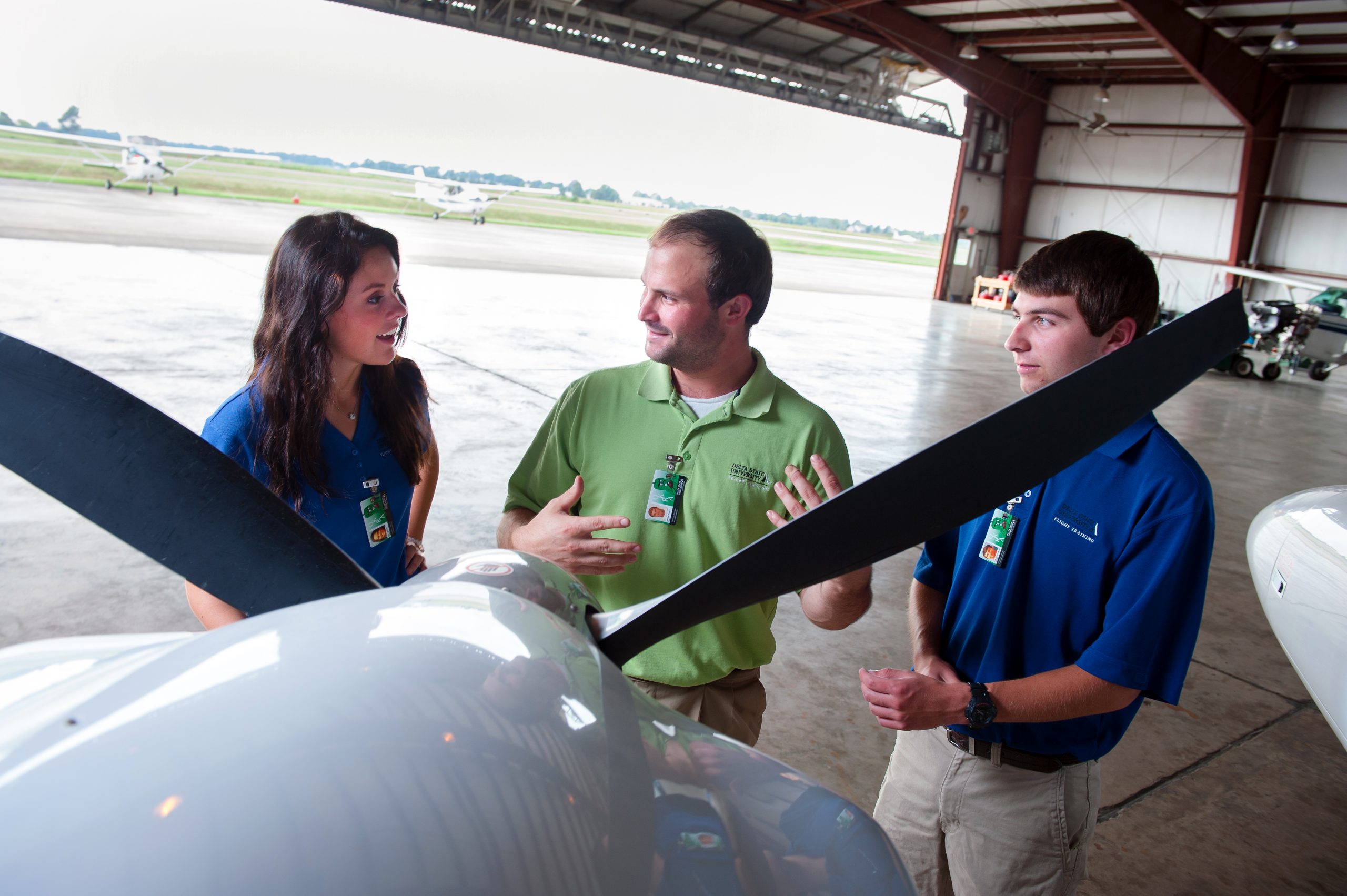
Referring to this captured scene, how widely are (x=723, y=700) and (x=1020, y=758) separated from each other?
67 cm

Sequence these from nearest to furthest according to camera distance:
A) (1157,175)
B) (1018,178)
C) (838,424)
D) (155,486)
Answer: (155,486) < (838,424) < (1157,175) < (1018,178)

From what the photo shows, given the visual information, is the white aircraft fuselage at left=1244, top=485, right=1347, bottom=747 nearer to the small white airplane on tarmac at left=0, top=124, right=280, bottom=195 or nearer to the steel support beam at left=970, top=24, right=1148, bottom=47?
the steel support beam at left=970, top=24, right=1148, bottom=47

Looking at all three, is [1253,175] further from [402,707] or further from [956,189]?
[402,707]

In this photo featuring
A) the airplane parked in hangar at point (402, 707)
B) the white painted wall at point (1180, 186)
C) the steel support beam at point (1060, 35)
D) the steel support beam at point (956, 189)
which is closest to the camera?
the airplane parked in hangar at point (402, 707)

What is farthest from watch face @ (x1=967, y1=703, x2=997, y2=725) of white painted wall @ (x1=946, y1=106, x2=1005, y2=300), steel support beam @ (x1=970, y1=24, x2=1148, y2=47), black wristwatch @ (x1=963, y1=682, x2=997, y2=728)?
white painted wall @ (x1=946, y1=106, x2=1005, y2=300)

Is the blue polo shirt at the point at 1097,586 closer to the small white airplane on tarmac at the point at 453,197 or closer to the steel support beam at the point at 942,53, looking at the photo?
the steel support beam at the point at 942,53

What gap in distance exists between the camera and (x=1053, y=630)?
6.00 ft

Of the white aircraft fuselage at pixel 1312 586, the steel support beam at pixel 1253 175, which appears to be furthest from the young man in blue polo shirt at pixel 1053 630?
the steel support beam at pixel 1253 175

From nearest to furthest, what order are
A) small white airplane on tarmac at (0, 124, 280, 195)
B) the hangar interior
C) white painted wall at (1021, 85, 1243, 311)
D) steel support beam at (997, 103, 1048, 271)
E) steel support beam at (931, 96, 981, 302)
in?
1. the hangar interior
2. white painted wall at (1021, 85, 1243, 311)
3. steel support beam at (931, 96, 981, 302)
4. steel support beam at (997, 103, 1048, 271)
5. small white airplane on tarmac at (0, 124, 280, 195)

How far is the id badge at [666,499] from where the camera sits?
6.79 feet

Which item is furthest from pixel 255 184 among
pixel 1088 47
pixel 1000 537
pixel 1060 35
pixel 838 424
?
pixel 1000 537

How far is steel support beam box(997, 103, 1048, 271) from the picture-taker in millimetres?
28312

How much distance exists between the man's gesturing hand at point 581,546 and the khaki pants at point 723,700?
0.48 metres

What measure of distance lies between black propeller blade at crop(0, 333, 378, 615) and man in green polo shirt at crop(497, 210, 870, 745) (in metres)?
0.67
